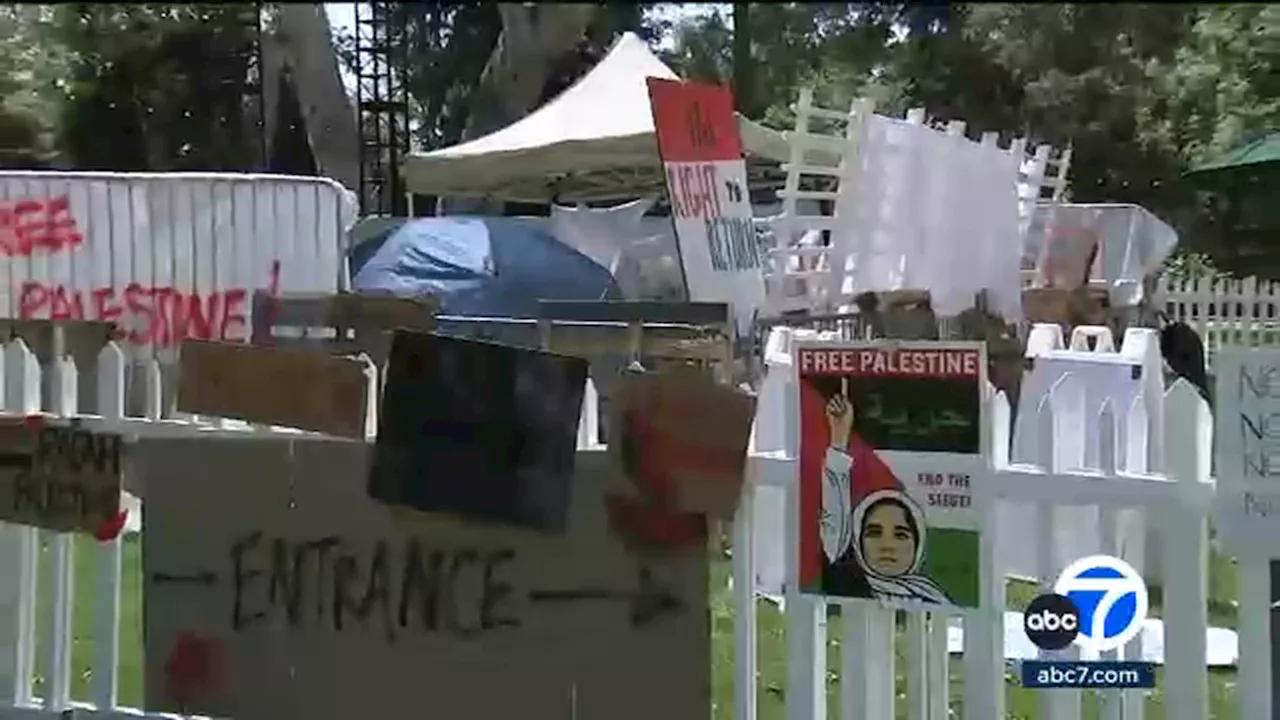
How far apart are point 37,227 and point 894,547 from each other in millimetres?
8799

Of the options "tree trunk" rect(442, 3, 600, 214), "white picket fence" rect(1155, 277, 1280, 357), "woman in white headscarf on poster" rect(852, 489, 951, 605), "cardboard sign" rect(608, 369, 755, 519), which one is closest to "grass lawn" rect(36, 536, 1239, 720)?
"cardboard sign" rect(608, 369, 755, 519)

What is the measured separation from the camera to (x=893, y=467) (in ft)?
13.0

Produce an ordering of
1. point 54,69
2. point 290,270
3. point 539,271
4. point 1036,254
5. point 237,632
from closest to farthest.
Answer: point 237,632
point 290,270
point 539,271
point 1036,254
point 54,69

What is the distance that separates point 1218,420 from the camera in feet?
12.2

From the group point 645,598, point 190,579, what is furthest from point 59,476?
point 645,598

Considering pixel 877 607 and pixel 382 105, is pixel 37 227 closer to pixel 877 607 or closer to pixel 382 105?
pixel 877 607

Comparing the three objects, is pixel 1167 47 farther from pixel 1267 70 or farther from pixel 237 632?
pixel 237 632

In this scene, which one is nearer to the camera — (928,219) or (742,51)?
(928,219)

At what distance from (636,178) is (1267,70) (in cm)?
585

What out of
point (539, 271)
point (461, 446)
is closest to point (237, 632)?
point (461, 446)

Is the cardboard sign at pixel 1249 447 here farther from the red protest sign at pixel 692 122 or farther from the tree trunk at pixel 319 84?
the tree trunk at pixel 319 84

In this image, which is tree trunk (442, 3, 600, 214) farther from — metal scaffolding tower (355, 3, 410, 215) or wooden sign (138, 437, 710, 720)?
wooden sign (138, 437, 710, 720)

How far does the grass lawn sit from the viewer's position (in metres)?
5.21

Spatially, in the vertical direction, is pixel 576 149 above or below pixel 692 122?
above
